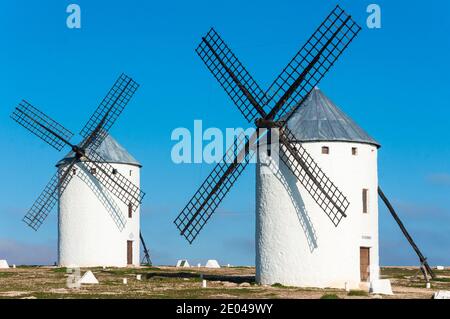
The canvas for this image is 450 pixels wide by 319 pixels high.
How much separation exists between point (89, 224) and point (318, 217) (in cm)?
2178

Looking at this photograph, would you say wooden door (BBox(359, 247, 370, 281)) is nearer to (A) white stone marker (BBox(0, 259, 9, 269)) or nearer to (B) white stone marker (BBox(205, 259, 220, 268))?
(B) white stone marker (BBox(205, 259, 220, 268))

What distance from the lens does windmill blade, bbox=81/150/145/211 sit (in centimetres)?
5372

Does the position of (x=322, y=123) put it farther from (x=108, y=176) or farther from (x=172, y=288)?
(x=108, y=176)

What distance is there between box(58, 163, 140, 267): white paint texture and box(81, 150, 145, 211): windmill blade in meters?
0.30

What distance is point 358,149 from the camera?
3644cm

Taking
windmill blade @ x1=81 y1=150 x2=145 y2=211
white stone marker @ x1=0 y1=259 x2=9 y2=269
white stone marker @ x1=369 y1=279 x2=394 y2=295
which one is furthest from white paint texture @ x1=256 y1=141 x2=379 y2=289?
white stone marker @ x1=0 y1=259 x2=9 y2=269

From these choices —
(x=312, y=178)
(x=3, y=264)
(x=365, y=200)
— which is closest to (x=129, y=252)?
(x=3, y=264)

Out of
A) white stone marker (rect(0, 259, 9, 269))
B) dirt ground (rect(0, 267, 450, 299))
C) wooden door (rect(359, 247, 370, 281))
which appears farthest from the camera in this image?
white stone marker (rect(0, 259, 9, 269))

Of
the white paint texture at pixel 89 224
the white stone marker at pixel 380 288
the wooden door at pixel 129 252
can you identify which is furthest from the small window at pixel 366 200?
the wooden door at pixel 129 252

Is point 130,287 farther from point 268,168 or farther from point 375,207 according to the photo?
point 375,207

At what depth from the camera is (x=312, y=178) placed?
3447 cm

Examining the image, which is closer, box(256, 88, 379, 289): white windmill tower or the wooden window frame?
box(256, 88, 379, 289): white windmill tower
